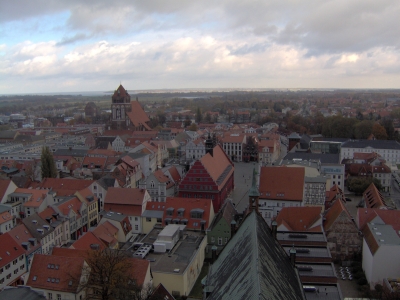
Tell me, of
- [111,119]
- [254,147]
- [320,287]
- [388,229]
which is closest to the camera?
[320,287]

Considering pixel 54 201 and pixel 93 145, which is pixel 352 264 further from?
pixel 93 145

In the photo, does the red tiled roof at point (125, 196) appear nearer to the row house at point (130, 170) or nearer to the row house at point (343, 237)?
the row house at point (130, 170)

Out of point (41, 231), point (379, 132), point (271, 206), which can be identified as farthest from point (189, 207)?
point (379, 132)

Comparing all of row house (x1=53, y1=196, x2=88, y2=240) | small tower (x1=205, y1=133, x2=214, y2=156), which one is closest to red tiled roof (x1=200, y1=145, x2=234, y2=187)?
small tower (x1=205, y1=133, x2=214, y2=156)

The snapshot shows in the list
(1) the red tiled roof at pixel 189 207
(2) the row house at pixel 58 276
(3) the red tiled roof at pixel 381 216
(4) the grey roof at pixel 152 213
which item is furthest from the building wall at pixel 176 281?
(3) the red tiled roof at pixel 381 216

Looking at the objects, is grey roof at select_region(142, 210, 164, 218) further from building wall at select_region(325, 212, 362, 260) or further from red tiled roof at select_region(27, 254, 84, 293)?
building wall at select_region(325, 212, 362, 260)

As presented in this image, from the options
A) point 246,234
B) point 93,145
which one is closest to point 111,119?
point 93,145
